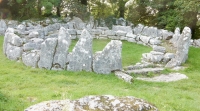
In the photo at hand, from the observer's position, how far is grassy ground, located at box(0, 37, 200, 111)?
7672mm

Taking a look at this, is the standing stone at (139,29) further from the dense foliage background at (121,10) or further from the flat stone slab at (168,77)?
the flat stone slab at (168,77)

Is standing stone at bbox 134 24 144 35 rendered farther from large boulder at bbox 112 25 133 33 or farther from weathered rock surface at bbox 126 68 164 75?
weathered rock surface at bbox 126 68 164 75

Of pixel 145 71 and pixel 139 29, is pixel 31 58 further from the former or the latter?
pixel 139 29

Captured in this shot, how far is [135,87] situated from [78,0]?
713 inches

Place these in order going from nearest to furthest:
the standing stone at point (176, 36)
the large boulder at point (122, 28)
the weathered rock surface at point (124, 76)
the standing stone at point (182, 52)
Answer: the weathered rock surface at point (124, 76)
the standing stone at point (182, 52)
the standing stone at point (176, 36)
the large boulder at point (122, 28)

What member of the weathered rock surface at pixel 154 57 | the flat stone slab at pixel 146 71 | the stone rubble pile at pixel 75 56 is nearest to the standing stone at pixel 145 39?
the weathered rock surface at pixel 154 57

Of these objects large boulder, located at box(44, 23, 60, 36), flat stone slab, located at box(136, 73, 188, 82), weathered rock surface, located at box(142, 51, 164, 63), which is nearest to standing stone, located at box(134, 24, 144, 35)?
large boulder, located at box(44, 23, 60, 36)

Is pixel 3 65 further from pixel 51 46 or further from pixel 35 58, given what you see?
pixel 51 46

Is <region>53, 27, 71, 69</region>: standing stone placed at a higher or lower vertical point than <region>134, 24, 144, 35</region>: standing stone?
lower

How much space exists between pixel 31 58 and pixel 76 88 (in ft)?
11.8

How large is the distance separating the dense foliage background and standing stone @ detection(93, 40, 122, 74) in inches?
378

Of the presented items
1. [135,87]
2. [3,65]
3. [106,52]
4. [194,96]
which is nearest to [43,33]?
[3,65]

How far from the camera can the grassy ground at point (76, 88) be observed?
767 cm

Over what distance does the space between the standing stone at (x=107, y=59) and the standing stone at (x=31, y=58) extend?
8.25 ft
